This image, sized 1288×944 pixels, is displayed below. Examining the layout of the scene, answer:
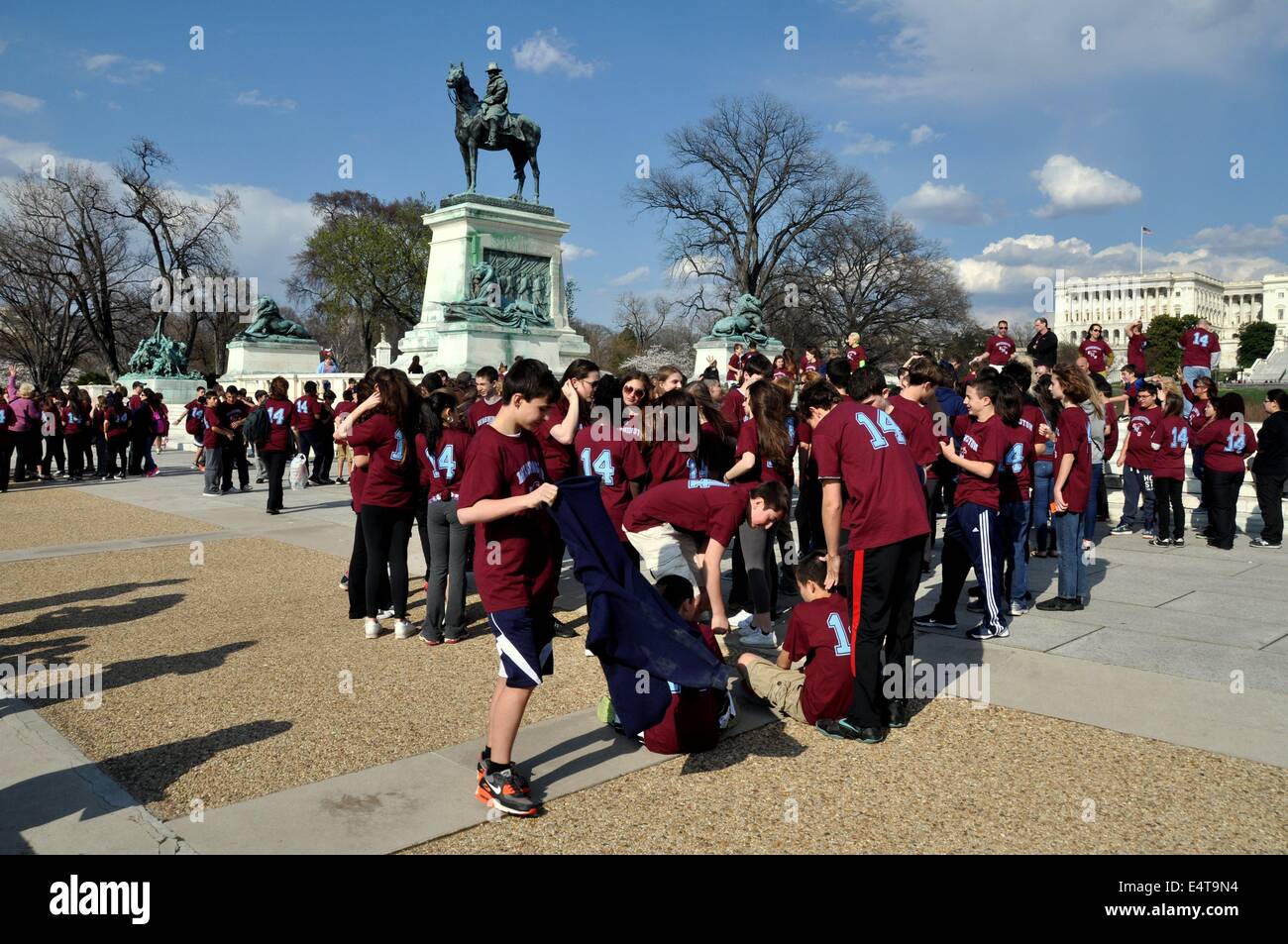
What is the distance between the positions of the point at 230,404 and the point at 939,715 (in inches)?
625

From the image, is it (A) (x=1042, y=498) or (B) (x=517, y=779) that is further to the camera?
(A) (x=1042, y=498)

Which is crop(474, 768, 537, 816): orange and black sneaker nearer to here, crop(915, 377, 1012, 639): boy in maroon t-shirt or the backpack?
crop(915, 377, 1012, 639): boy in maroon t-shirt

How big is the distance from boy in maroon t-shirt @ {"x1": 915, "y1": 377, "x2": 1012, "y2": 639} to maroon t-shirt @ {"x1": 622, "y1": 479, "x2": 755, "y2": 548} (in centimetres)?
191

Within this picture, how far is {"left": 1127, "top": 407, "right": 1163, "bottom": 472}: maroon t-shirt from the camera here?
11766mm

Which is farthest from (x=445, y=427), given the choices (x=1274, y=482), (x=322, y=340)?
(x=322, y=340)

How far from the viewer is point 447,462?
724cm

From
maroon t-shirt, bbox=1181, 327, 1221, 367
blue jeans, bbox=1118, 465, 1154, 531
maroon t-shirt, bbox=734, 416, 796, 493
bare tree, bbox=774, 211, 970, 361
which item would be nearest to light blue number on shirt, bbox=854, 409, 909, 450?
maroon t-shirt, bbox=734, 416, 796, 493

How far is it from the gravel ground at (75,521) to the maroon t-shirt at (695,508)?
8.87 metres

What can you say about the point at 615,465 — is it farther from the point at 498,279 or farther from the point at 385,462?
the point at 498,279

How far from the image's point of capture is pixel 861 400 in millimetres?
6164

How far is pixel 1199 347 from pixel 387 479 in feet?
50.0

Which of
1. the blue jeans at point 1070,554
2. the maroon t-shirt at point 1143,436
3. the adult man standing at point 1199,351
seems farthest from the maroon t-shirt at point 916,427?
the adult man standing at point 1199,351

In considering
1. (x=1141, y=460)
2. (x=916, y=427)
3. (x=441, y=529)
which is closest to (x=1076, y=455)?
(x=916, y=427)
